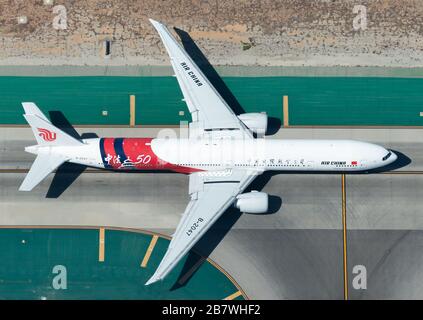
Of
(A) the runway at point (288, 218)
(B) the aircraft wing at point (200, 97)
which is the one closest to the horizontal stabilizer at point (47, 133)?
(A) the runway at point (288, 218)

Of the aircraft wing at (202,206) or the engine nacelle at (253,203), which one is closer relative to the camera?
the aircraft wing at (202,206)

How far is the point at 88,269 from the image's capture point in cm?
3475

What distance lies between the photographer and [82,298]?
34375mm

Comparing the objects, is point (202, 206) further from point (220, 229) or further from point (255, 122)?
point (255, 122)

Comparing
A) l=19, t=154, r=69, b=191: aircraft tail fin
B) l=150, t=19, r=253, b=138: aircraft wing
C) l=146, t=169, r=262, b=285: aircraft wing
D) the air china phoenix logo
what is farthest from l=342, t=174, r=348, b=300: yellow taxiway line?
the air china phoenix logo

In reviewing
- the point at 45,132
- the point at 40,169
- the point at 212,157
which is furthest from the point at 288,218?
the point at 45,132

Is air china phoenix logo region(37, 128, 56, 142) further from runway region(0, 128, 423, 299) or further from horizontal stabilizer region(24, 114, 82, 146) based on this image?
runway region(0, 128, 423, 299)

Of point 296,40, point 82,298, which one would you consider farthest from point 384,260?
point 82,298

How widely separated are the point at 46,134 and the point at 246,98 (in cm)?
1202

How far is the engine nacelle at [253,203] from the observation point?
33.9 meters

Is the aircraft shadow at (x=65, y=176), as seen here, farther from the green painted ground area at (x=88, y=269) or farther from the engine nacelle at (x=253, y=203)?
the engine nacelle at (x=253, y=203)

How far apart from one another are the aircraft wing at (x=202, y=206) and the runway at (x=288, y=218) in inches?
65.2

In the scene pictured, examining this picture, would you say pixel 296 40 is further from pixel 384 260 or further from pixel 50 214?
pixel 50 214
